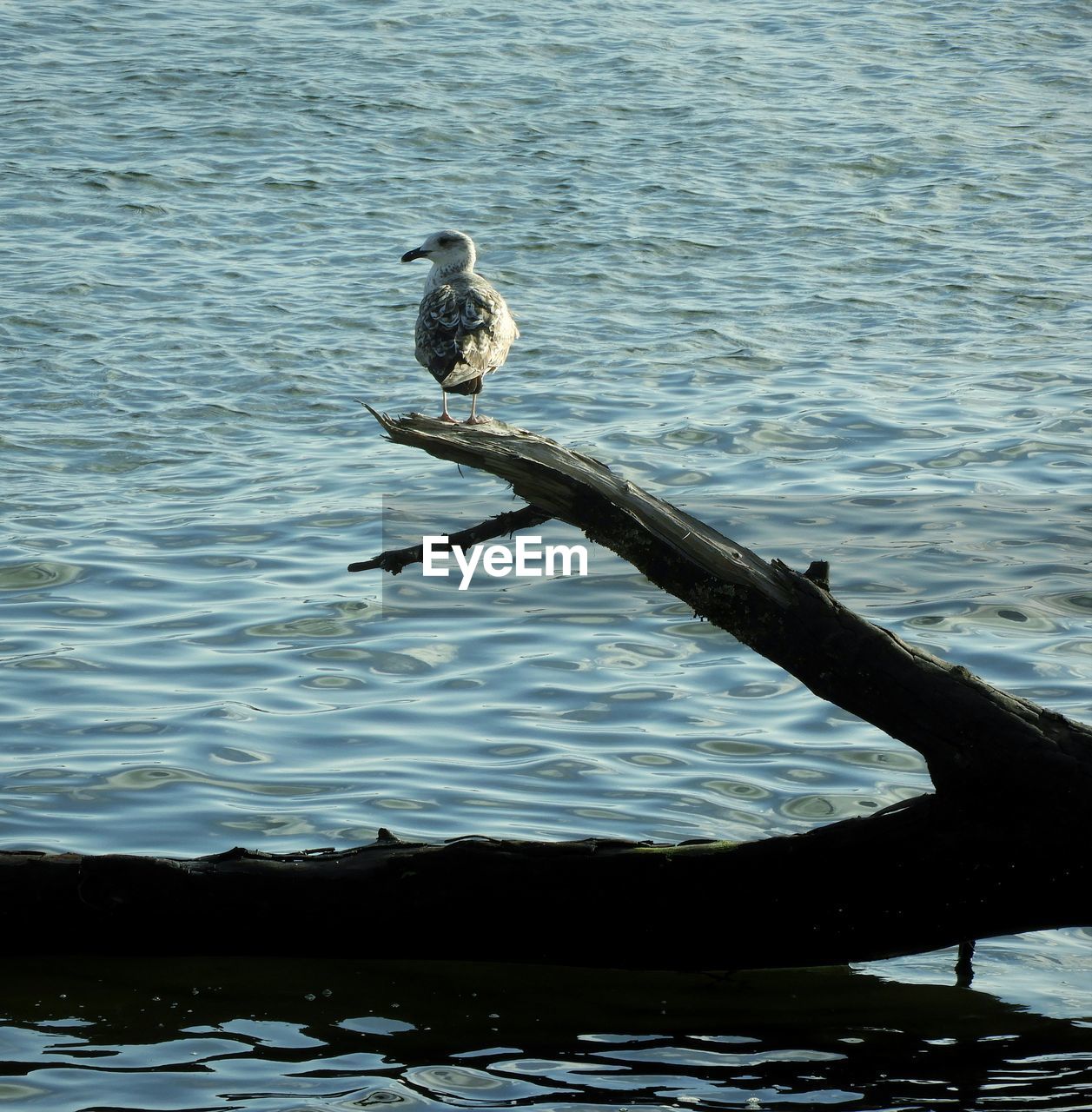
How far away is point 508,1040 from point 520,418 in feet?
32.9

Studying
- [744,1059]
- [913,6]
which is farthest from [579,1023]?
[913,6]

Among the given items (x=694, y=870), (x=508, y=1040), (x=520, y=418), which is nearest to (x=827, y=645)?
(x=694, y=870)

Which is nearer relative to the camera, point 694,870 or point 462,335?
point 694,870

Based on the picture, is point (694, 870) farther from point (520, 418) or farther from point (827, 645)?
point (520, 418)

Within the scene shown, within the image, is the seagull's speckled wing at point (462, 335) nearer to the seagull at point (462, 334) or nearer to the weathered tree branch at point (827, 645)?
the seagull at point (462, 334)

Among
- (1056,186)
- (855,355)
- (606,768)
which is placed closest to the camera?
(606,768)

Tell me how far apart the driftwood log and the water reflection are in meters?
0.20

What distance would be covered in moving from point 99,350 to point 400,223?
255 inches

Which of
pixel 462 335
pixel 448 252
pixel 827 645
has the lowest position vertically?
pixel 827 645

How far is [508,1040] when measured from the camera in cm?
608

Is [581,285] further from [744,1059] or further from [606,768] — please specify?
[744,1059]

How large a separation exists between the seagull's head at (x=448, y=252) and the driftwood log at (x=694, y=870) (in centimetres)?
542

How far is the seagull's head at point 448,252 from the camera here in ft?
37.8

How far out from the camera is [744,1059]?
5.93m
